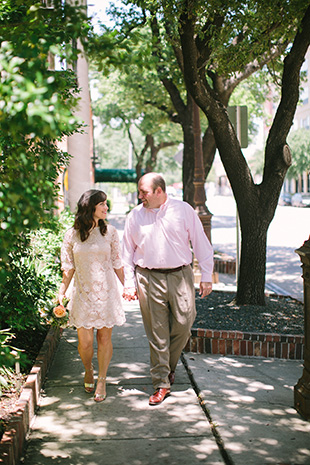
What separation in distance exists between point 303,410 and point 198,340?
2.27 meters

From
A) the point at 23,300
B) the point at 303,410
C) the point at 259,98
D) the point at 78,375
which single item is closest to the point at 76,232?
the point at 23,300

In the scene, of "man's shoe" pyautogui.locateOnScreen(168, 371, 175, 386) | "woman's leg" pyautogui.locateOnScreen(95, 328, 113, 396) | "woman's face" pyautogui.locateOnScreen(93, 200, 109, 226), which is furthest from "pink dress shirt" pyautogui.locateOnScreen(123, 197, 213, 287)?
"man's shoe" pyautogui.locateOnScreen(168, 371, 175, 386)

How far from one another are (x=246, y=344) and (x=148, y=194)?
8.26ft

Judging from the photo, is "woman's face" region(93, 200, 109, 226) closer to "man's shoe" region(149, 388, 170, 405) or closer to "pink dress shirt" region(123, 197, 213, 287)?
"pink dress shirt" region(123, 197, 213, 287)

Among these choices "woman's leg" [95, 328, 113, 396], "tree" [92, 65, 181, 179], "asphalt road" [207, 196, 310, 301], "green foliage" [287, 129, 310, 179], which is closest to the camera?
"woman's leg" [95, 328, 113, 396]

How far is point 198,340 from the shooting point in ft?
23.0

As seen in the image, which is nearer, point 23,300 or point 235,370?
point 23,300

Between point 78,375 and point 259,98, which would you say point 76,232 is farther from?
point 259,98

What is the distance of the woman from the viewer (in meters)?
5.24

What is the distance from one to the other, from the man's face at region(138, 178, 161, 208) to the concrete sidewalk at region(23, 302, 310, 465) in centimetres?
173

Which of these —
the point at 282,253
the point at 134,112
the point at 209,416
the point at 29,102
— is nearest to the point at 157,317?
the point at 209,416

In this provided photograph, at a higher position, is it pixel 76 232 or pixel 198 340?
pixel 76 232

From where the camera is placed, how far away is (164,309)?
5480 millimetres

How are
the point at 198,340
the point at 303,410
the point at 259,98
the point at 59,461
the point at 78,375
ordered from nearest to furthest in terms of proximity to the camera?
1. the point at 59,461
2. the point at 303,410
3. the point at 78,375
4. the point at 198,340
5. the point at 259,98
